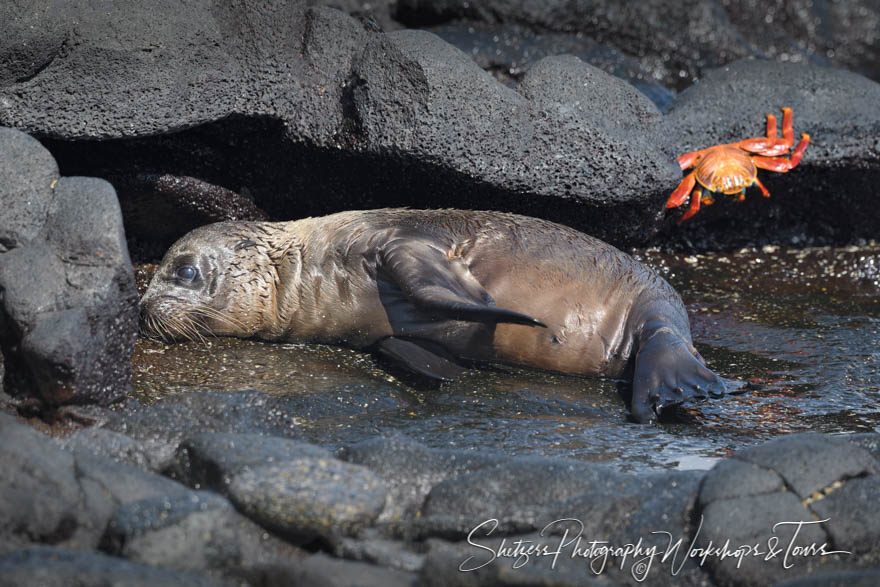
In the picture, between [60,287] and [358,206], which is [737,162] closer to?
[358,206]

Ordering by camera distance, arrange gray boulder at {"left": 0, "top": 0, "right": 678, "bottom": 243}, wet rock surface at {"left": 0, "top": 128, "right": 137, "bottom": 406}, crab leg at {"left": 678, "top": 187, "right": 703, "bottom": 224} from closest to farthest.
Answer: wet rock surface at {"left": 0, "top": 128, "right": 137, "bottom": 406}, gray boulder at {"left": 0, "top": 0, "right": 678, "bottom": 243}, crab leg at {"left": 678, "top": 187, "right": 703, "bottom": 224}

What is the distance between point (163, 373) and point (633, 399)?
90.6 inches

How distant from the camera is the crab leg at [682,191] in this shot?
6.53 metres

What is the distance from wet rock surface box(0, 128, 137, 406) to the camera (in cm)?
365

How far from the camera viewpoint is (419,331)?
16.3 feet

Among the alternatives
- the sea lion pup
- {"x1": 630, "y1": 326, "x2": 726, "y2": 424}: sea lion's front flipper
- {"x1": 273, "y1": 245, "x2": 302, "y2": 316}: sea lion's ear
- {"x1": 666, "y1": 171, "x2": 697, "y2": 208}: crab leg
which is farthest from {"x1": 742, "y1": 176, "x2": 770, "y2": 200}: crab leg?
{"x1": 273, "y1": 245, "x2": 302, "y2": 316}: sea lion's ear

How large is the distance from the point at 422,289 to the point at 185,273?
4.63 ft

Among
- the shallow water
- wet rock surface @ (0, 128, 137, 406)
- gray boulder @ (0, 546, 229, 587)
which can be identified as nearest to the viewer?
gray boulder @ (0, 546, 229, 587)

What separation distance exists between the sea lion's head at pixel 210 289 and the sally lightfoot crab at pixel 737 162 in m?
2.95

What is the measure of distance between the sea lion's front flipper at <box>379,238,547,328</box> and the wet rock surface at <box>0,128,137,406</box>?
4.55 ft

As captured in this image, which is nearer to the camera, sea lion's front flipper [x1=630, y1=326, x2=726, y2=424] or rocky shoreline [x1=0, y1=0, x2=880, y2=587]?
rocky shoreline [x1=0, y1=0, x2=880, y2=587]

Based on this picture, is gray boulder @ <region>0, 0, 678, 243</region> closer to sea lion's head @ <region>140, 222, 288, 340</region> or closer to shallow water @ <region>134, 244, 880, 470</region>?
A: sea lion's head @ <region>140, 222, 288, 340</region>

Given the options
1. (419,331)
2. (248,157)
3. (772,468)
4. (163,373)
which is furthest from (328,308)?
(772,468)

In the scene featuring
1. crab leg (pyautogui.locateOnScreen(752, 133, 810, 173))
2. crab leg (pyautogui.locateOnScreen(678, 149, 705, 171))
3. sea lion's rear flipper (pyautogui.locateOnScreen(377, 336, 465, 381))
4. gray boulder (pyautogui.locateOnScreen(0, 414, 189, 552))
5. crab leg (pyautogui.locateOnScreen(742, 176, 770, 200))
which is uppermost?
crab leg (pyautogui.locateOnScreen(752, 133, 810, 173))
